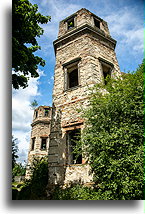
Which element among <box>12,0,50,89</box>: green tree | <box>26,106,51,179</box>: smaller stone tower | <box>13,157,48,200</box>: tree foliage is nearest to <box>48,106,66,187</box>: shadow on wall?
<box>13,157,48,200</box>: tree foliage

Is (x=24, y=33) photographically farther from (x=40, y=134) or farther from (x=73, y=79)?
(x=40, y=134)

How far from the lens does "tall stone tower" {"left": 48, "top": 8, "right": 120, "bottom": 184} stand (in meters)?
4.99

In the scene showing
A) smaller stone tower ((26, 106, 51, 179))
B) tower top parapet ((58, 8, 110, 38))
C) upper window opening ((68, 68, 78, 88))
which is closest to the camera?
tower top parapet ((58, 8, 110, 38))

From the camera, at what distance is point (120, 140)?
3.28 meters

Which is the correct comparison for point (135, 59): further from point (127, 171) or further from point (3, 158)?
point (3, 158)

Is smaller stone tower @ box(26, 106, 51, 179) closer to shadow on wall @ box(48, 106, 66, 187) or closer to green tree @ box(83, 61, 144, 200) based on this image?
shadow on wall @ box(48, 106, 66, 187)

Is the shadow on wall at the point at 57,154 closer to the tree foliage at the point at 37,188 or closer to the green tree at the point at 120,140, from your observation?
the tree foliage at the point at 37,188

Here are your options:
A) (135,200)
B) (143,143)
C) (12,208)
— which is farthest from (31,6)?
(135,200)

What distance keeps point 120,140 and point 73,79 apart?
4.92 metres

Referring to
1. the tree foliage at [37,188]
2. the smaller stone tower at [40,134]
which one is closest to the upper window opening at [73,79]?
the tree foliage at [37,188]

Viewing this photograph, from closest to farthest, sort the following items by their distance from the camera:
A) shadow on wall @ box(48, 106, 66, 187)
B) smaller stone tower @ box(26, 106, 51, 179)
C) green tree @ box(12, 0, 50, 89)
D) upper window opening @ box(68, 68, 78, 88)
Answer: green tree @ box(12, 0, 50, 89), shadow on wall @ box(48, 106, 66, 187), upper window opening @ box(68, 68, 78, 88), smaller stone tower @ box(26, 106, 51, 179)

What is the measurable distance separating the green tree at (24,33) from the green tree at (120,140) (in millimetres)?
2807

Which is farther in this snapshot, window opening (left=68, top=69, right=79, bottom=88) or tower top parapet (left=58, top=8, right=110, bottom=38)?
window opening (left=68, top=69, right=79, bottom=88)

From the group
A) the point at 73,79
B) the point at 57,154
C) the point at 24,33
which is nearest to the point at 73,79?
the point at 73,79
